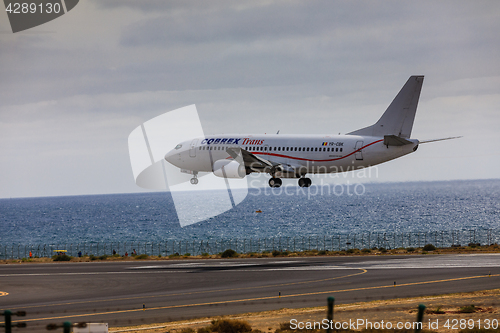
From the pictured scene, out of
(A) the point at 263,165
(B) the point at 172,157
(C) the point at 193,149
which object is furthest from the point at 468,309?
(B) the point at 172,157

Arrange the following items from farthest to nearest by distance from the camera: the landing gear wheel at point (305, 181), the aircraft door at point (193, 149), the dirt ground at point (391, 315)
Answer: the aircraft door at point (193, 149) → the landing gear wheel at point (305, 181) → the dirt ground at point (391, 315)

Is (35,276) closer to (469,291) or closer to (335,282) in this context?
(335,282)

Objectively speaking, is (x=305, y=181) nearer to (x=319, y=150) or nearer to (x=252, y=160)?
(x=319, y=150)

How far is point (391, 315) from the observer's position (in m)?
31.9

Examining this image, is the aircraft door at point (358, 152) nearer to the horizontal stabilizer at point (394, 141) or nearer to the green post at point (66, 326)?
the horizontal stabilizer at point (394, 141)

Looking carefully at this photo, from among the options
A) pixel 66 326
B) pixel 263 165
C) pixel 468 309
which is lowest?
pixel 468 309

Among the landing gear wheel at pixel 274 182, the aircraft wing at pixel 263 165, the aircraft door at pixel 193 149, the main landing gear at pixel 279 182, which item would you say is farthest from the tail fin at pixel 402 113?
the aircraft door at pixel 193 149

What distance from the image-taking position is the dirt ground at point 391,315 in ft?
99.0

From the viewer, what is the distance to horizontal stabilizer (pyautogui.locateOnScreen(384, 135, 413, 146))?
2122 inches

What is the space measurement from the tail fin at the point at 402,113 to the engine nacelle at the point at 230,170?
13.8 metres

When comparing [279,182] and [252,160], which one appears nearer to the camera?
[252,160]

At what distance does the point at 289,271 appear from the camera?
5400 centimetres

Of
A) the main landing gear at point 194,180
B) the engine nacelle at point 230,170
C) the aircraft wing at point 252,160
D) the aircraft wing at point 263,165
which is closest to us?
the aircraft wing at point 252,160

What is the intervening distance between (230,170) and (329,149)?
10.3 metres
